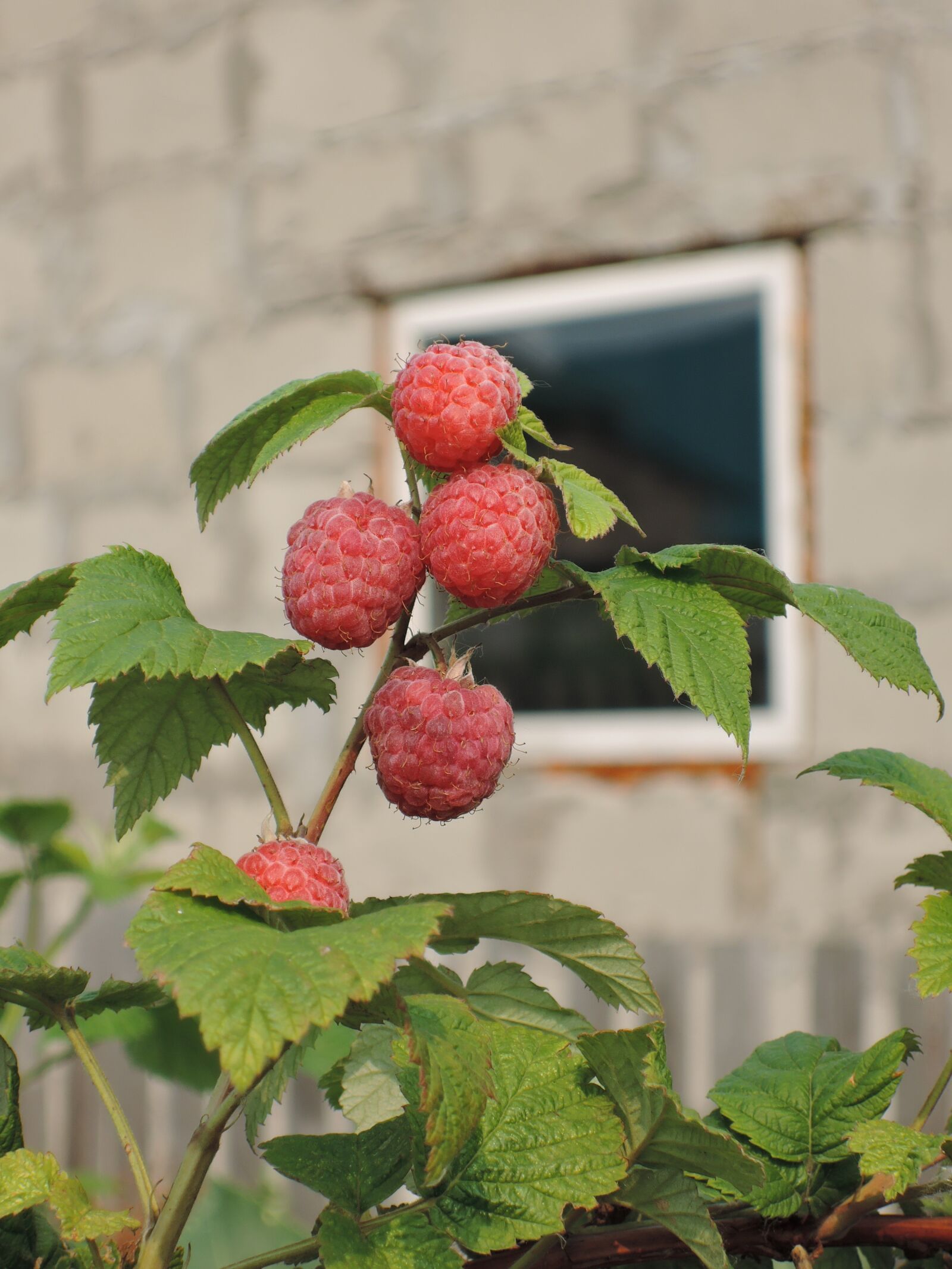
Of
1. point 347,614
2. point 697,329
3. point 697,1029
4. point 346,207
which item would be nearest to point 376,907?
point 347,614

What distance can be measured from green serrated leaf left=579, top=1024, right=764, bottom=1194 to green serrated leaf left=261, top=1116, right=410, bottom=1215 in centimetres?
8

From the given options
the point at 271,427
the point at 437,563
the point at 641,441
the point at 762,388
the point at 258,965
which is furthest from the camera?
the point at 641,441

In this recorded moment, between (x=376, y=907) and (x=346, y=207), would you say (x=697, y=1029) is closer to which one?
(x=346, y=207)

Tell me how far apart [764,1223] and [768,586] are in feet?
0.80

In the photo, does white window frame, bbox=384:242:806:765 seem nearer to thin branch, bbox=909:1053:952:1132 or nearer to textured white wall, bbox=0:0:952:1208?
textured white wall, bbox=0:0:952:1208

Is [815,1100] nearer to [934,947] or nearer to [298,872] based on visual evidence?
[934,947]

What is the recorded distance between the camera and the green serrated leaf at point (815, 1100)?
1.60ft

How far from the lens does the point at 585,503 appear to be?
460 millimetres

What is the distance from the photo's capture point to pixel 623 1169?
0.42m

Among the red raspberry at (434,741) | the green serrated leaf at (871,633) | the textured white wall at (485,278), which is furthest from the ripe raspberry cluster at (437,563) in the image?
the textured white wall at (485,278)

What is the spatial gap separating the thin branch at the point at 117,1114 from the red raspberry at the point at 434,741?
14 centimetres

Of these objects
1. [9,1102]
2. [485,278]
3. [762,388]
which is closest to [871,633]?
[9,1102]

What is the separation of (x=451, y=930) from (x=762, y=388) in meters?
2.27

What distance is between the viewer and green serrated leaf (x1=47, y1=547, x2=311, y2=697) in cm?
41
